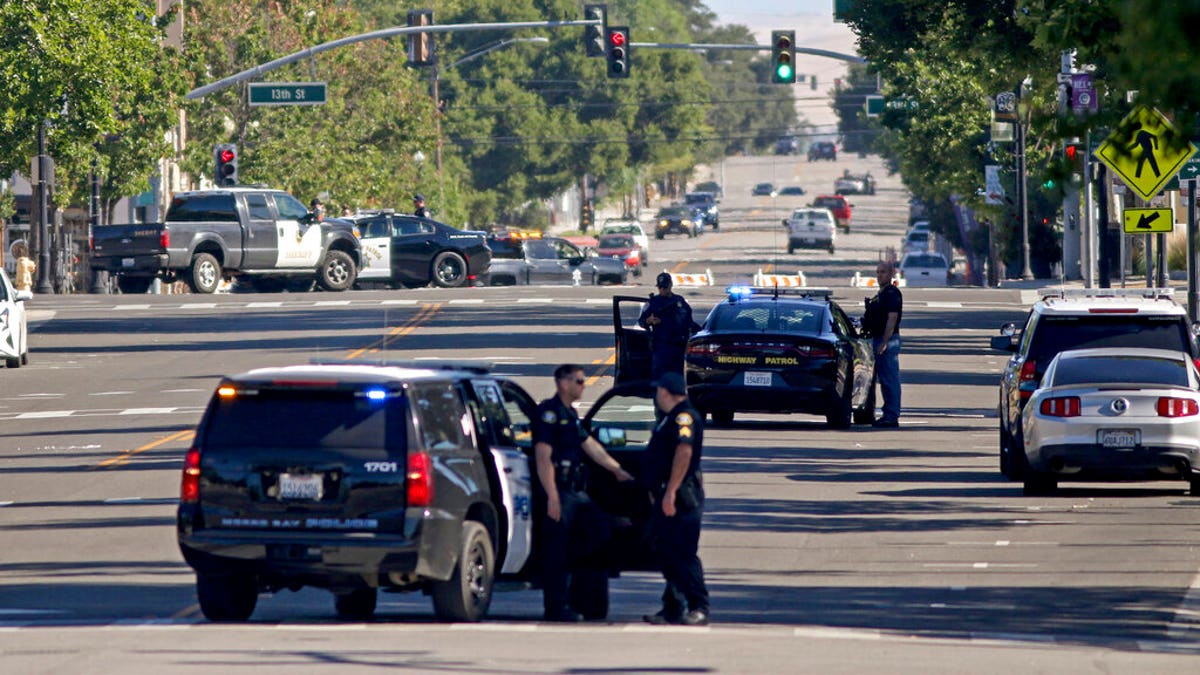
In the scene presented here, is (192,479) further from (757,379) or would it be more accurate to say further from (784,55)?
(784,55)

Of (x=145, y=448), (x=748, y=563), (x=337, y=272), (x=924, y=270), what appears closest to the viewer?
(x=748, y=563)

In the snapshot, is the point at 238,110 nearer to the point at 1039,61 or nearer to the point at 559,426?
the point at 1039,61

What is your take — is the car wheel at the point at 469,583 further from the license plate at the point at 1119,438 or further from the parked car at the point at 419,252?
the parked car at the point at 419,252

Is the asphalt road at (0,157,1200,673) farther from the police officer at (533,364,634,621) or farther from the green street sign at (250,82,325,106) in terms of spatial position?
the green street sign at (250,82,325,106)

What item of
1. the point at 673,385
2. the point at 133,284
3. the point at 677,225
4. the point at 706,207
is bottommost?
the point at 133,284

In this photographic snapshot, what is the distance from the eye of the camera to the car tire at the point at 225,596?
12.6 metres

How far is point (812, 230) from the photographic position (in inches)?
3935

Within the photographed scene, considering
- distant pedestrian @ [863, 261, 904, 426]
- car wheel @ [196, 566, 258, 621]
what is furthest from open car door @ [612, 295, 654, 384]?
car wheel @ [196, 566, 258, 621]

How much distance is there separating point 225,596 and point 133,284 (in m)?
38.6

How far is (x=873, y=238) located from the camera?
5202 inches

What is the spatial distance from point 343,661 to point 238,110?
63186mm

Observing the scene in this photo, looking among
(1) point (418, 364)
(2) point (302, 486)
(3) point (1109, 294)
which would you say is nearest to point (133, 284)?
(3) point (1109, 294)

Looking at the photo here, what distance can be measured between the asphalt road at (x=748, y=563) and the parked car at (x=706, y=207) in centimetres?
9876

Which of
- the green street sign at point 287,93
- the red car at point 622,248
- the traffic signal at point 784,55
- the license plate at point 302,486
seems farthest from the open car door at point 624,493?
the red car at point 622,248
